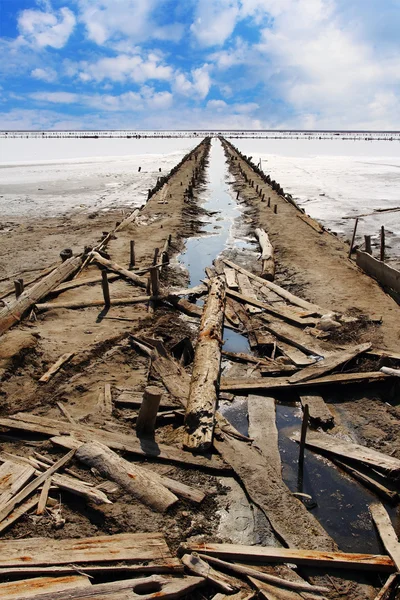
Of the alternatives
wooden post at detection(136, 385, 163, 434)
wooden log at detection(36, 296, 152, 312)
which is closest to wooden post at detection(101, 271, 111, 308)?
wooden log at detection(36, 296, 152, 312)

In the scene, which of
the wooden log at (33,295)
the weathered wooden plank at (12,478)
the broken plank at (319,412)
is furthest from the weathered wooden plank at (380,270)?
the weathered wooden plank at (12,478)

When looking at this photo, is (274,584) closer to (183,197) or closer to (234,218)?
(234,218)

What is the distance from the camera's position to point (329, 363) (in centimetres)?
794

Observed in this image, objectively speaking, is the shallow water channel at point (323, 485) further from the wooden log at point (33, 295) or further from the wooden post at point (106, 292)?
the wooden log at point (33, 295)

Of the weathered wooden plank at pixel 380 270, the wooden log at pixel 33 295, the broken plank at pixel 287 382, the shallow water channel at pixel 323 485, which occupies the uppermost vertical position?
the weathered wooden plank at pixel 380 270

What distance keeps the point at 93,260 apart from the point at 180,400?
25.4 ft

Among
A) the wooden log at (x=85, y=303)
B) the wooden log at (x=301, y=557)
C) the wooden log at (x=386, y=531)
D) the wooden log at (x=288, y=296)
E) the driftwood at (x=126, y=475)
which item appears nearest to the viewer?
the wooden log at (x=301, y=557)

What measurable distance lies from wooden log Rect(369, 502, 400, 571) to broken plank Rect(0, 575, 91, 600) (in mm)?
2884

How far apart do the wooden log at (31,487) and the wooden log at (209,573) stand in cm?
182

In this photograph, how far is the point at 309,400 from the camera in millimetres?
7305

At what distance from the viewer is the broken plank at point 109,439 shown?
577 centimetres

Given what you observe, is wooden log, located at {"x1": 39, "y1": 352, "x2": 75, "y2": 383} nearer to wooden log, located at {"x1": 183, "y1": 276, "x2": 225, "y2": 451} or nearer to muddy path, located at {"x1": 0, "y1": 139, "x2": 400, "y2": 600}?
muddy path, located at {"x1": 0, "y1": 139, "x2": 400, "y2": 600}

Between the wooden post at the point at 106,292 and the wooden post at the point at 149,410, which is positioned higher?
the wooden post at the point at 106,292

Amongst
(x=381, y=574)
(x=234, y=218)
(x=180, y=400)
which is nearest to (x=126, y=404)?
(x=180, y=400)
